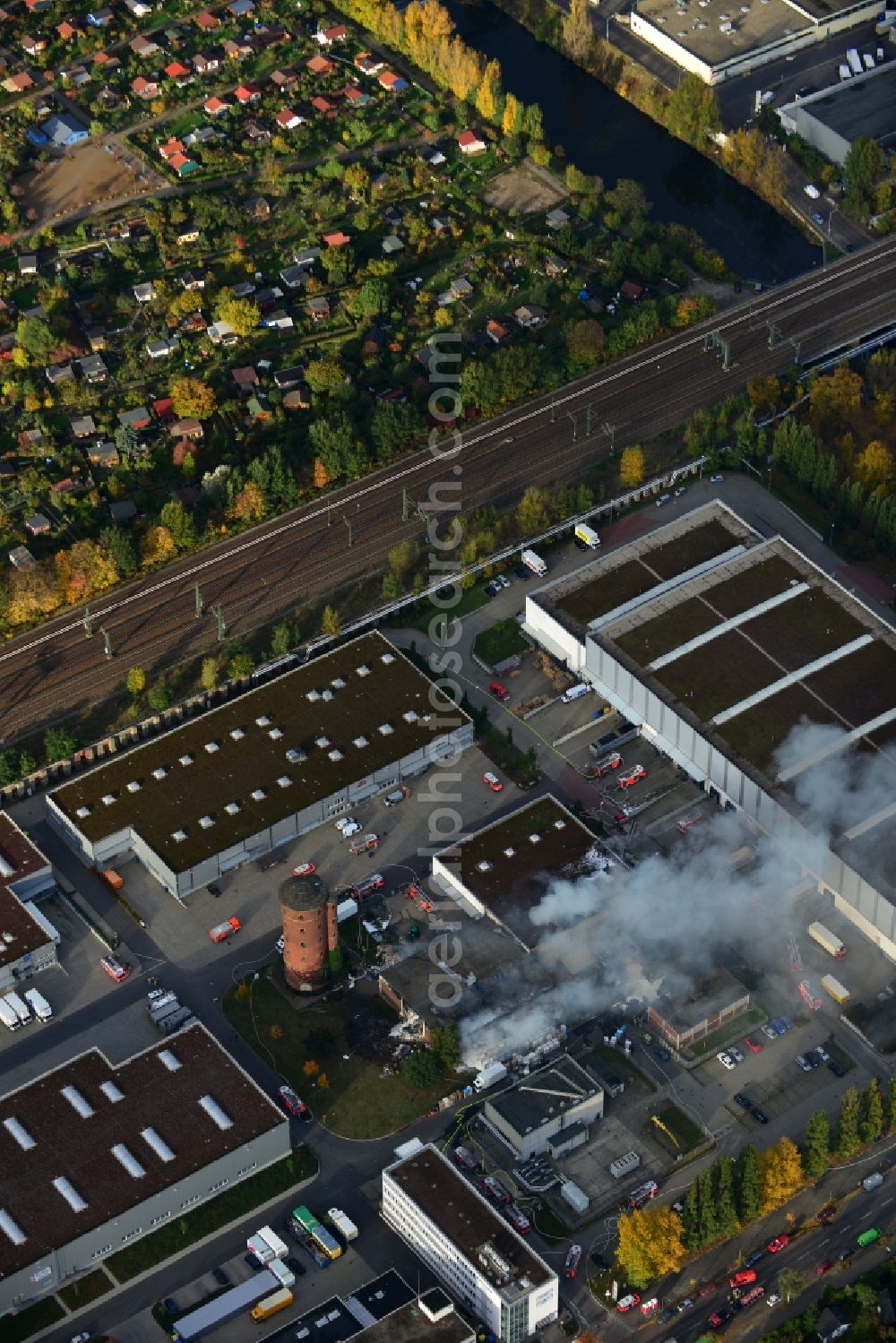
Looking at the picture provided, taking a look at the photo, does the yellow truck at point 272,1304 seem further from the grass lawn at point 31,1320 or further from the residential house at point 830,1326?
the residential house at point 830,1326

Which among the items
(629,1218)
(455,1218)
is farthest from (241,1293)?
(629,1218)

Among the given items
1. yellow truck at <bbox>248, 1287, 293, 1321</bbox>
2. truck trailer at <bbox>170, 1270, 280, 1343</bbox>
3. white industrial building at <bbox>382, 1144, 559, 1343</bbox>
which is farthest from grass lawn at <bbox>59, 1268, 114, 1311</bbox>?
white industrial building at <bbox>382, 1144, 559, 1343</bbox>

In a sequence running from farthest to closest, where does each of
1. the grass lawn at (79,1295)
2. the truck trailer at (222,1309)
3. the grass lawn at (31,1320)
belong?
the grass lawn at (79,1295) < the grass lawn at (31,1320) < the truck trailer at (222,1309)

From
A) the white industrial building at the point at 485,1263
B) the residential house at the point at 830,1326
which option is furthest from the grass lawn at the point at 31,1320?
the residential house at the point at 830,1326

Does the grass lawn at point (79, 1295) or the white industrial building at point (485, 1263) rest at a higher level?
the white industrial building at point (485, 1263)

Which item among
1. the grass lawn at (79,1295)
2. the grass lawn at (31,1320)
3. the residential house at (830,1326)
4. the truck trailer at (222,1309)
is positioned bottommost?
the grass lawn at (31,1320)

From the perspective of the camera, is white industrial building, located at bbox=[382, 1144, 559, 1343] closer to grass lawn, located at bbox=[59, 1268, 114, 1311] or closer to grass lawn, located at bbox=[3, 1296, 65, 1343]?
grass lawn, located at bbox=[59, 1268, 114, 1311]
